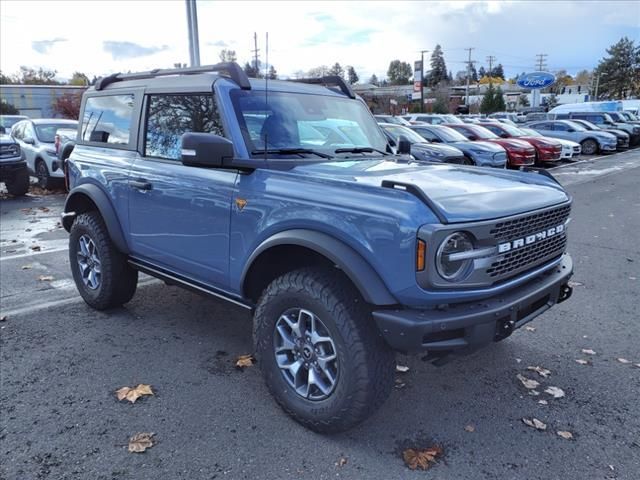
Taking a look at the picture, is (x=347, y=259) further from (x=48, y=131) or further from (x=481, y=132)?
(x=481, y=132)

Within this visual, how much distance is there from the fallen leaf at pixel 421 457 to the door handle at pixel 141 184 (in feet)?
8.66

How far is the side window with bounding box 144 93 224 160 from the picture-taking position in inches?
145

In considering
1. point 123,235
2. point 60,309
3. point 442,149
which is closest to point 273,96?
point 123,235

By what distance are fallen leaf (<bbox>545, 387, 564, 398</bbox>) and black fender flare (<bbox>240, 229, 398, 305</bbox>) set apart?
1636 millimetres

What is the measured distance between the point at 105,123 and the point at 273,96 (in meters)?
1.90

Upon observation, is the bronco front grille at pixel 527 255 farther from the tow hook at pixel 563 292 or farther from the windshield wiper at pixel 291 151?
the windshield wiper at pixel 291 151

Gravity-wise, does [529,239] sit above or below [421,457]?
above

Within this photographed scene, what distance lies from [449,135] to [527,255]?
15264mm

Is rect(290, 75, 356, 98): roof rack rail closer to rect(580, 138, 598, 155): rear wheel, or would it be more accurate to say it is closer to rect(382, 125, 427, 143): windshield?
rect(382, 125, 427, 143): windshield

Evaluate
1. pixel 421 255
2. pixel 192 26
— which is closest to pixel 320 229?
pixel 421 255

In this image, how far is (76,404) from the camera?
11.1 feet

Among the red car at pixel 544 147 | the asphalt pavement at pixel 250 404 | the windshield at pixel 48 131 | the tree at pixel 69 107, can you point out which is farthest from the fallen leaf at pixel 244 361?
the tree at pixel 69 107

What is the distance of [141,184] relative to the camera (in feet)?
13.4

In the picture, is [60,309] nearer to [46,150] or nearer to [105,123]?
[105,123]
